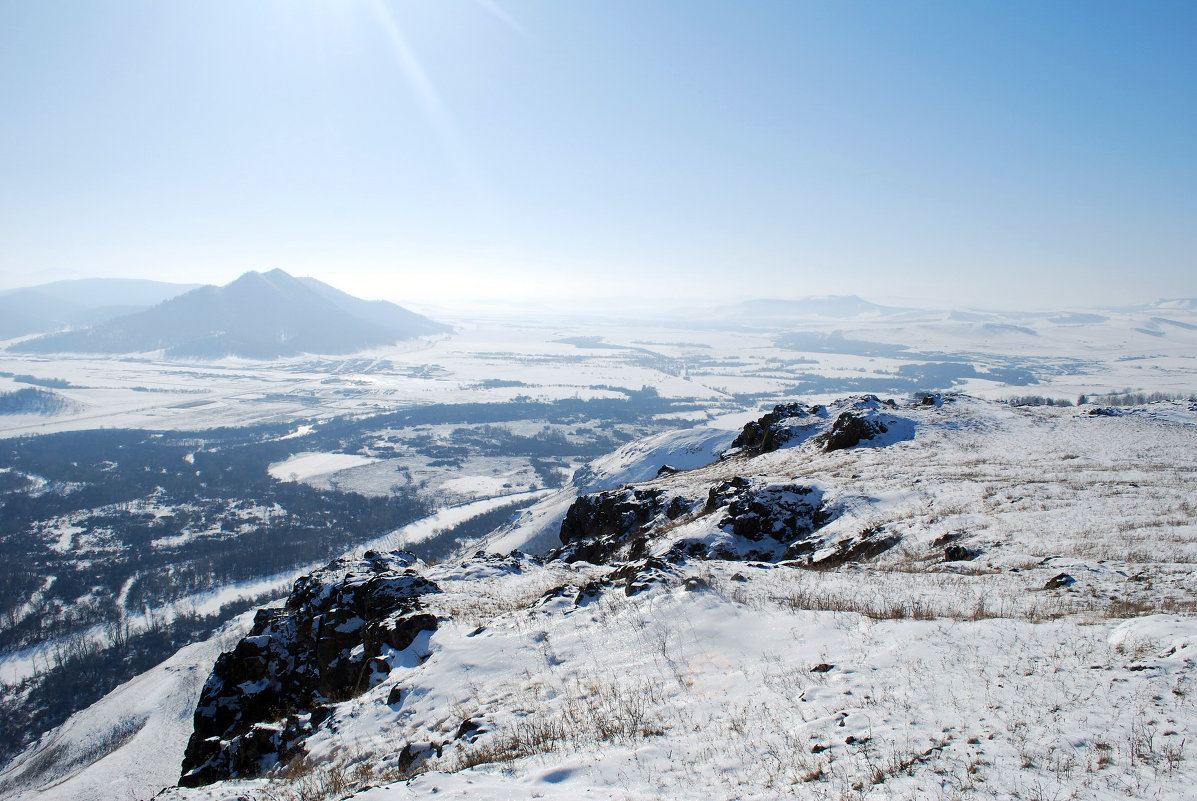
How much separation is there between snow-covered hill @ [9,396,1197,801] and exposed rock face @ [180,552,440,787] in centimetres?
11

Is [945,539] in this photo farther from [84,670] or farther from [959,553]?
[84,670]

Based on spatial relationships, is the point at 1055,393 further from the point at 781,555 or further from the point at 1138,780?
the point at 1138,780

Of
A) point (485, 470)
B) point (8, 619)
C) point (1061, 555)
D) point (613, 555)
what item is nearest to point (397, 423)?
point (485, 470)

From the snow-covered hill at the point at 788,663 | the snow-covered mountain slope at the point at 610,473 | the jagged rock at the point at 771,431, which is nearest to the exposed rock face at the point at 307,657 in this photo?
the snow-covered hill at the point at 788,663

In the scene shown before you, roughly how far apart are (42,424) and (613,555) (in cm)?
25841

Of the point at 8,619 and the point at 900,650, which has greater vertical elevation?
the point at 900,650

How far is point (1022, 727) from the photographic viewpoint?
639 centimetres

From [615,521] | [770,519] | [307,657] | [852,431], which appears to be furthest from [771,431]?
[307,657]

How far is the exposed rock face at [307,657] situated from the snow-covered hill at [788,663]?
107mm

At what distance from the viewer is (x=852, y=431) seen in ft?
130

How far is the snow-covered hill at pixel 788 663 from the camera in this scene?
633cm

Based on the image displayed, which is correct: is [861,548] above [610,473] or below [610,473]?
above

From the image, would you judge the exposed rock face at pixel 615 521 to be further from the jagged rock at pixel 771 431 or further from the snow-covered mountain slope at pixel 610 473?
the snow-covered mountain slope at pixel 610 473

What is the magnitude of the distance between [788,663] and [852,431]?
1338 inches
